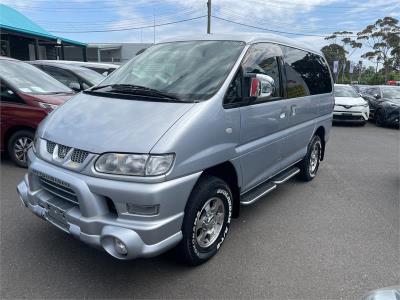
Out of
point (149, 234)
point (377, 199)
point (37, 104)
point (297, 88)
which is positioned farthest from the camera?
point (37, 104)

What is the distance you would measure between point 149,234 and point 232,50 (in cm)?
206

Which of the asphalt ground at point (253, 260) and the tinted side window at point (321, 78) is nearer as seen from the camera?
the asphalt ground at point (253, 260)

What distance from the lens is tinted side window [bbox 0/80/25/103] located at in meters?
5.73

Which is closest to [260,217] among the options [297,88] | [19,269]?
[297,88]

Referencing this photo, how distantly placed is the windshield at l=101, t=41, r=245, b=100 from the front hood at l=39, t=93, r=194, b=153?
13.0 inches

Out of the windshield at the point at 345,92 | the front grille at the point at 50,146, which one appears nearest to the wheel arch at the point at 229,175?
the front grille at the point at 50,146

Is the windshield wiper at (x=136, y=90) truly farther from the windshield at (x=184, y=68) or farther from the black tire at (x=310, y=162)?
the black tire at (x=310, y=162)

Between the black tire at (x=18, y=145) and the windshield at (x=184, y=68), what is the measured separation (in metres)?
2.57

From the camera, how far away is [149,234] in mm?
2547

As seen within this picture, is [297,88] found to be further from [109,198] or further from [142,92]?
[109,198]

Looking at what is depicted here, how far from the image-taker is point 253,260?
3.32 metres

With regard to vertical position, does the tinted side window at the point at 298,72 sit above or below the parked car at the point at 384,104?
above

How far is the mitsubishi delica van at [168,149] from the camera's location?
2582 millimetres

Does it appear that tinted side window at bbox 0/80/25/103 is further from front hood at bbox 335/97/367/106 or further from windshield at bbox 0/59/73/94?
front hood at bbox 335/97/367/106
